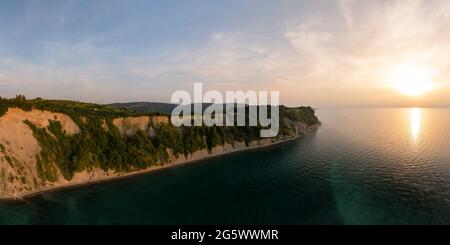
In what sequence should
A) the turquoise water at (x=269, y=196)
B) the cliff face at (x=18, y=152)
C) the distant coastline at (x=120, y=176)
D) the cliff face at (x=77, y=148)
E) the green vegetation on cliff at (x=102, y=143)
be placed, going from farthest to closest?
the green vegetation on cliff at (x=102, y=143) < the cliff face at (x=77, y=148) < the cliff face at (x=18, y=152) < the distant coastline at (x=120, y=176) < the turquoise water at (x=269, y=196)

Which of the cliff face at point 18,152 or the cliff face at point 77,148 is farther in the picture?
the cliff face at point 77,148

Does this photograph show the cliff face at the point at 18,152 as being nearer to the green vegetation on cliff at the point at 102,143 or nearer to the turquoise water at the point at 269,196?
the green vegetation on cliff at the point at 102,143

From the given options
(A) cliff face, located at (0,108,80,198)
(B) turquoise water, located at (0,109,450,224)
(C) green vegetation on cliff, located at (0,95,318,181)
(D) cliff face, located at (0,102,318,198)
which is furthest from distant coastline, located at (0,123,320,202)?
(B) turquoise water, located at (0,109,450,224)

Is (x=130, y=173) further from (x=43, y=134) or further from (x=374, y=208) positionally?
(x=374, y=208)

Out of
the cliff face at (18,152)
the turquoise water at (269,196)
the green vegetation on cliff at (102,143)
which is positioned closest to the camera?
the turquoise water at (269,196)

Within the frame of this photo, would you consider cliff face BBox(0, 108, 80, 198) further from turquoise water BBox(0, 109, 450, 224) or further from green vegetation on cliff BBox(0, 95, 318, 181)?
turquoise water BBox(0, 109, 450, 224)

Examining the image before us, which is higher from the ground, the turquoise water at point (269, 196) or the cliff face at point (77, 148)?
the cliff face at point (77, 148)

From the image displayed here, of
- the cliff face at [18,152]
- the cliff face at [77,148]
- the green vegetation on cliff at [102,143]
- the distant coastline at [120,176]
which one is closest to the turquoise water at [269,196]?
the distant coastline at [120,176]
